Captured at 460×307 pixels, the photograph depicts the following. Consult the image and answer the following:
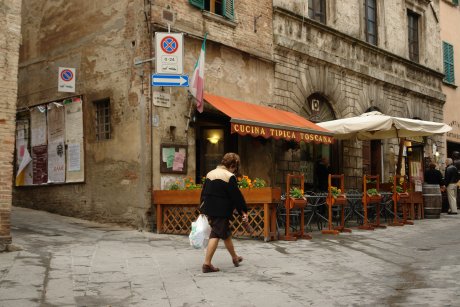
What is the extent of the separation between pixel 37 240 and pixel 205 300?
14.8 ft

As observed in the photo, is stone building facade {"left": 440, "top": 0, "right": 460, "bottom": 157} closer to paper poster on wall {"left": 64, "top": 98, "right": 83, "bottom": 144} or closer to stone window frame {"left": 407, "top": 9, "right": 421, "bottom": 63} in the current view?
stone window frame {"left": 407, "top": 9, "right": 421, "bottom": 63}

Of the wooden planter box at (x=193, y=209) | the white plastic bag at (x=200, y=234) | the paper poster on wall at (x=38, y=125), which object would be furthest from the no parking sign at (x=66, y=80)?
the white plastic bag at (x=200, y=234)

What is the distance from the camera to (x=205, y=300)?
577cm

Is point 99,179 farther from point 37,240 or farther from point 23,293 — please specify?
point 23,293

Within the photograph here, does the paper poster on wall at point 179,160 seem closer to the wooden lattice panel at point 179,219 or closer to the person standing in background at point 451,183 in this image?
the wooden lattice panel at point 179,219

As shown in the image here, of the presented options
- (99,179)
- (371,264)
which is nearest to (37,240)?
(99,179)

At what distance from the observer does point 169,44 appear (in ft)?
36.4

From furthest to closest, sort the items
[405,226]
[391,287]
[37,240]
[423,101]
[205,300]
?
1. [423,101]
2. [405,226]
3. [37,240]
4. [391,287]
5. [205,300]

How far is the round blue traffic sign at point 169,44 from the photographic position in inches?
435

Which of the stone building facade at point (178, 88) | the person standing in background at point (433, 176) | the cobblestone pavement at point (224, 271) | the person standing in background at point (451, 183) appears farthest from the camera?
A: the person standing in background at point (451, 183)

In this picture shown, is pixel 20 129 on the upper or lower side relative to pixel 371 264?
upper

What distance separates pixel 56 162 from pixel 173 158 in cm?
313

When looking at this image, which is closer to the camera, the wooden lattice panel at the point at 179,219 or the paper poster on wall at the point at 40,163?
the wooden lattice panel at the point at 179,219

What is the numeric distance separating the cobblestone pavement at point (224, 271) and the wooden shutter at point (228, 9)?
5.35m
